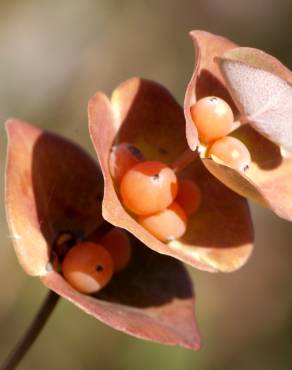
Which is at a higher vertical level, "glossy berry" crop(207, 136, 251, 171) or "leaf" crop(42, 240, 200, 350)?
"glossy berry" crop(207, 136, 251, 171)

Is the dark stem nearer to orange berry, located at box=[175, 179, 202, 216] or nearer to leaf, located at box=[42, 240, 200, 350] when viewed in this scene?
leaf, located at box=[42, 240, 200, 350]


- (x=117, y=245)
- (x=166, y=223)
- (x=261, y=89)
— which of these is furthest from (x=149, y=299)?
(x=261, y=89)

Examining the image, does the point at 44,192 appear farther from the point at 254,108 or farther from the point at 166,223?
the point at 254,108

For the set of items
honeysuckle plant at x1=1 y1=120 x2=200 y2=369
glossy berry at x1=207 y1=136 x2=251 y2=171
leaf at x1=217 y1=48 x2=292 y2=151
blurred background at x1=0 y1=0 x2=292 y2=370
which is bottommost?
blurred background at x1=0 y1=0 x2=292 y2=370

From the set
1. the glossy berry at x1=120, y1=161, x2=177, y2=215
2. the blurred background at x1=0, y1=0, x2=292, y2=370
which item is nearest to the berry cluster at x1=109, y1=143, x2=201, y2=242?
the glossy berry at x1=120, y1=161, x2=177, y2=215

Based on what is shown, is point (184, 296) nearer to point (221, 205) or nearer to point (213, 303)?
point (221, 205)

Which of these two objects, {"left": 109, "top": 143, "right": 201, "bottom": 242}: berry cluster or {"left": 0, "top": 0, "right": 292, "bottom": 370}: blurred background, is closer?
{"left": 109, "top": 143, "right": 201, "bottom": 242}: berry cluster

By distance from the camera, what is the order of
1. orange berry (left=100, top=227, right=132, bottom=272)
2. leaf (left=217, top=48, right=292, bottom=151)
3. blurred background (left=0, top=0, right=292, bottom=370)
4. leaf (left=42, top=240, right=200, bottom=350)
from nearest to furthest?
leaf (left=217, top=48, right=292, bottom=151)
leaf (left=42, top=240, right=200, bottom=350)
orange berry (left=100, top=227, right=132, bottom=272)
blurred background (left=0, top=0, right=292, bottom=370)
